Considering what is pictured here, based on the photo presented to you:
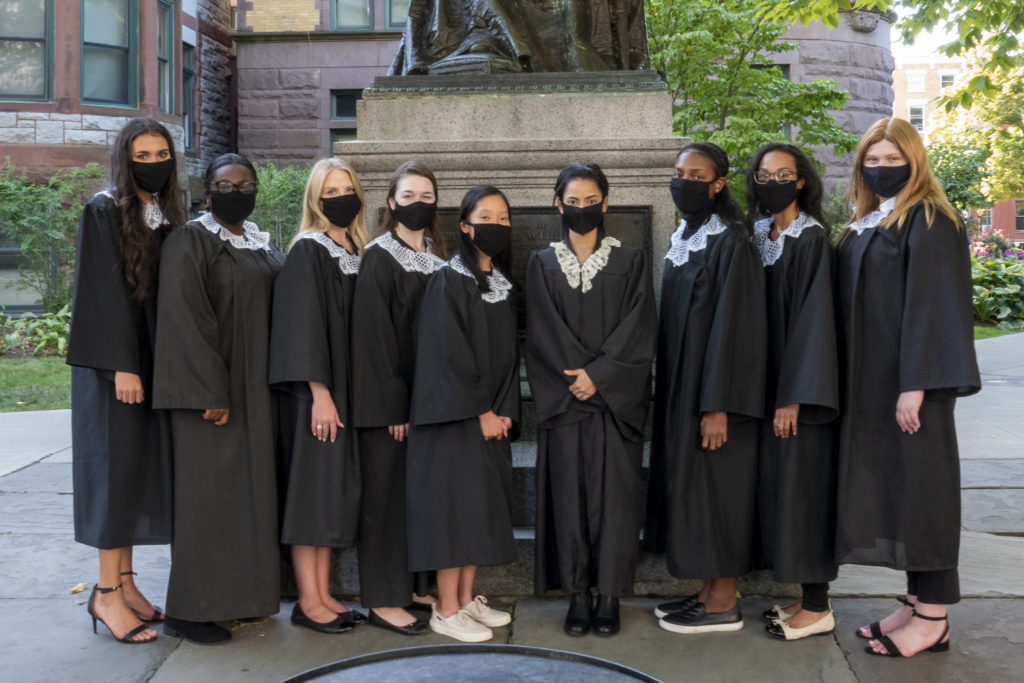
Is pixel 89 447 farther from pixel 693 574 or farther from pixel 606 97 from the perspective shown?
pixel 606 97

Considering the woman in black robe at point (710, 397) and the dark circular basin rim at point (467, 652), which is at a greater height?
the woman in black robe at point (710, 397)

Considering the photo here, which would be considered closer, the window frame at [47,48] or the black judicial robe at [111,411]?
the black judicial robe at [111,411]

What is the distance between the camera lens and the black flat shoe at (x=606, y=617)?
413 centimetres

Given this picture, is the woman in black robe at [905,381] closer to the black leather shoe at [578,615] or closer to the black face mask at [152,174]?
the black leather shoe at [578,615]

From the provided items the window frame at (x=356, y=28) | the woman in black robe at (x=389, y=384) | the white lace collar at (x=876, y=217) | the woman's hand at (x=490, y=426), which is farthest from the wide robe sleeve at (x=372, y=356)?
the window frame at (x=356, y=28)

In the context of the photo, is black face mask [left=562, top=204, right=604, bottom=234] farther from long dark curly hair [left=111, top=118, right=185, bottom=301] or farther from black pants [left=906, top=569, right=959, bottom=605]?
black pants [left=906, top=569, right=959, bottom=605]

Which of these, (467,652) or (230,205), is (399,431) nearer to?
(230,205)

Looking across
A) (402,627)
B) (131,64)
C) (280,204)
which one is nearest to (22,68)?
(131,64)

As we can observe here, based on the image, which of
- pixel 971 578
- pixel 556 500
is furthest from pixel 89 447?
pixel 971 578

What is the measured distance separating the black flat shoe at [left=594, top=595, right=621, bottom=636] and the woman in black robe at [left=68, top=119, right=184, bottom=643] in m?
1.80

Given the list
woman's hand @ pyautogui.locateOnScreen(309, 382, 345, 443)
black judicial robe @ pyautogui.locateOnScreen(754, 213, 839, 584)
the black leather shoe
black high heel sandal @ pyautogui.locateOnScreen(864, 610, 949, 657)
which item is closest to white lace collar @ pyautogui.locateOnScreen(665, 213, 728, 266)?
black judicial robe @ pyautogui.locateOnScreen(754, 213, 839, 584)

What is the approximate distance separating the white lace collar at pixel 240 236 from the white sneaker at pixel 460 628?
5.67 feet

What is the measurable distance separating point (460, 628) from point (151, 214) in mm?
2117

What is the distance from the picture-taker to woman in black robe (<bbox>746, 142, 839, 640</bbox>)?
402 centimetres
